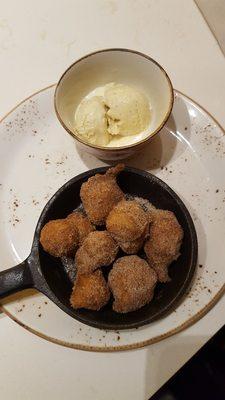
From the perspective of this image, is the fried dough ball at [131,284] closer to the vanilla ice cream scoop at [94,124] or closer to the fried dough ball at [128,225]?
the fried dough ball at [128,225]

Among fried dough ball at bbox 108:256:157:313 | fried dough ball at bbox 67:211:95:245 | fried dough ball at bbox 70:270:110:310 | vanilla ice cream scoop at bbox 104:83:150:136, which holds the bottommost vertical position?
fried dough ball at bbox 108:256:157:313

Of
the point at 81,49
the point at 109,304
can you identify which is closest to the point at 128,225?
the point at 109,304

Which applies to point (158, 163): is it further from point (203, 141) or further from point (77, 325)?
point (77, 325)

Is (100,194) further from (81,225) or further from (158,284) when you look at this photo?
(158,284)

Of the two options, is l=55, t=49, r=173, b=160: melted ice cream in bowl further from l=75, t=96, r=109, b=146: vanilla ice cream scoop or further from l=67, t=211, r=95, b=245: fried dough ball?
l=67, t=211, r=95, b=245: fried dough ball

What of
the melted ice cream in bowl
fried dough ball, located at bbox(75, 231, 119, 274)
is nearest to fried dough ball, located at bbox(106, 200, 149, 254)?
fried dough ball, located at bbox(75, 231, 119, 274)

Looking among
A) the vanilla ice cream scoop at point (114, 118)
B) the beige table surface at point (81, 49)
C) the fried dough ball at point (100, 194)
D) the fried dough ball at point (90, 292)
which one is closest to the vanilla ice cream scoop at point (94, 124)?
the vanilla ice cream scoop at point (114, 118)
